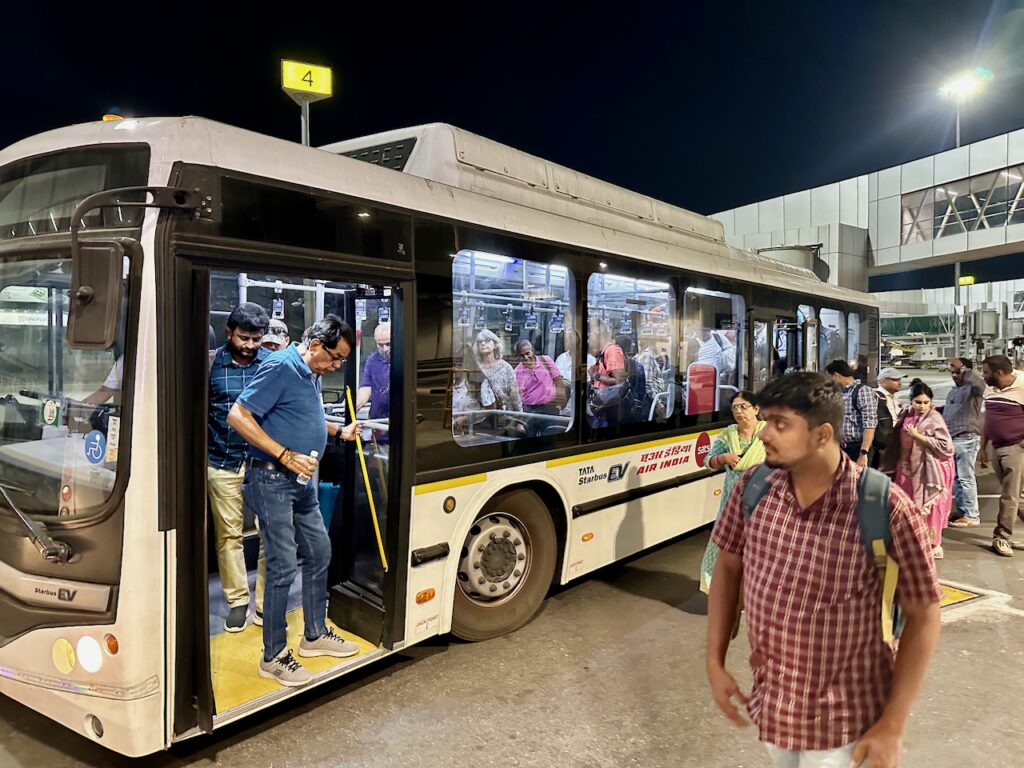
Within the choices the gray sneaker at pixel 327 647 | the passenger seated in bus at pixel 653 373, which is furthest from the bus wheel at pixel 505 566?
the passenger seated in bus at pixel 653 373

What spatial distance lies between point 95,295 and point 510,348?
8.23 feet

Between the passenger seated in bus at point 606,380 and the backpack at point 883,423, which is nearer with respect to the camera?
the passenger seated in bus at point 606,380

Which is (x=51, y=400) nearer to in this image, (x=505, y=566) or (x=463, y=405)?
(x=463, y=405)

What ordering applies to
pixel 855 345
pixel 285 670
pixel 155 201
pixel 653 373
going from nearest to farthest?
1. pixel 155 201
2. pixel 285 670
3. pixel 653 373
4. pixel 855 345

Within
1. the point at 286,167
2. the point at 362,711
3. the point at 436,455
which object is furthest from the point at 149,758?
the point at 286,167

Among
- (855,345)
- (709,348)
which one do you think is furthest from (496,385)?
(855,345)

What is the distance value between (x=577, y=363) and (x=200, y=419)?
2766mm

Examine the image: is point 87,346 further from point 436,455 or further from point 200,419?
point 436,455

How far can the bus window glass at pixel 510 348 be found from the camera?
4.37m

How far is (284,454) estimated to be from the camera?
367cm

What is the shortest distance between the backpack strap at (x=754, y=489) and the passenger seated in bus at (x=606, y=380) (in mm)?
3252

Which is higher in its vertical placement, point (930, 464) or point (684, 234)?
point (684, 234)

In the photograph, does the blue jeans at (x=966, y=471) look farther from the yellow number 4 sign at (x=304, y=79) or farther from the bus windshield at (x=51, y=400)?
the bus windshield at (x=51, y=400)

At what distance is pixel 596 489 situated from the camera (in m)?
5.38
